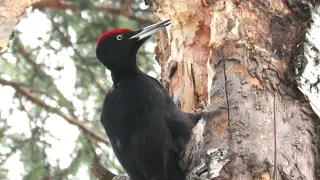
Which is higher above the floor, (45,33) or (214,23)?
(45,33)

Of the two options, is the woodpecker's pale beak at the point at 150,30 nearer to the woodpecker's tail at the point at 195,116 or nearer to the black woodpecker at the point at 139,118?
the black woodpecker at the point at 139,118

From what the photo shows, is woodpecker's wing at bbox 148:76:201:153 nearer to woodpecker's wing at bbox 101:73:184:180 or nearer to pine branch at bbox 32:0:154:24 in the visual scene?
woodpecker's wing at bbox 101:73:184:180

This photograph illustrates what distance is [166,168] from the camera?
2.35m

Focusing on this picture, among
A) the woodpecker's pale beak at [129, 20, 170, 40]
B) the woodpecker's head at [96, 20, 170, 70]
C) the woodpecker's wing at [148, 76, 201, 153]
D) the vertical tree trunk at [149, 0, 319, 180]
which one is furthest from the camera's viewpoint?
Answer: the woodpecker's head at [96, 20, 170, 70]

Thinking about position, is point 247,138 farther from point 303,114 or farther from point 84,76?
point 84,76

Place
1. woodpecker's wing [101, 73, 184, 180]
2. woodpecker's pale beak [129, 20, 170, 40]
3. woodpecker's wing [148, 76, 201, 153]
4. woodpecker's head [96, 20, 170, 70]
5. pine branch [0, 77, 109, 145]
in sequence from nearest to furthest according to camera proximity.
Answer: woodpecker's wing [101, 73, 184, 180]
woodpecker's wing [148, 76, 201, 153]
woodpecker's pale beak [129, 20, 170, 40]
woodpecker's head [96, 20, 170, 70]
pine branch [0, 77, 109, 145]

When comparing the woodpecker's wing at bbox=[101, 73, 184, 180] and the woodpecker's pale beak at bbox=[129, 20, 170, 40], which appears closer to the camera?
the woodpecker's wing at bbox=[101, 73, 184, 180]

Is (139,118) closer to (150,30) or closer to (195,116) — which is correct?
(195,116)

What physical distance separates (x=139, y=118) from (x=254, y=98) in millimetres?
552

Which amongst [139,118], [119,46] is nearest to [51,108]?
[119,46]

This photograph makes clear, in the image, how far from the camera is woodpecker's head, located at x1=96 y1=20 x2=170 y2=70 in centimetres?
290

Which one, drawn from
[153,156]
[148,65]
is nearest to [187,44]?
[153,156]

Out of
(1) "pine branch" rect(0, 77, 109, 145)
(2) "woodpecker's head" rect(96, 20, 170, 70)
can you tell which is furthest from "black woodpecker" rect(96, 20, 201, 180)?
(1) "pine branch" rect(0, 77, 109, 145)

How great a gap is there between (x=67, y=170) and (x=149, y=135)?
1.90m
